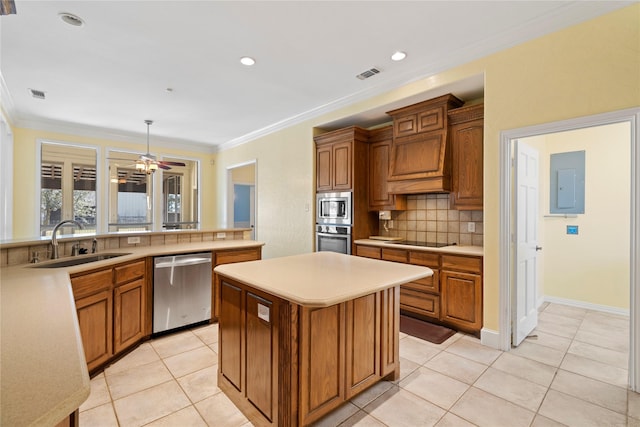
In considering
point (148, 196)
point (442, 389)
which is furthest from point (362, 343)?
point (148, 196)

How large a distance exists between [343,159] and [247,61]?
5.92 ft

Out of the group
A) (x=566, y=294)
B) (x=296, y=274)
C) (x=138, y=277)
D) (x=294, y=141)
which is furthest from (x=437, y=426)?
(x=294, y=141)

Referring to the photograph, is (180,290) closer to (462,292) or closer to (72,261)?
(72,261)

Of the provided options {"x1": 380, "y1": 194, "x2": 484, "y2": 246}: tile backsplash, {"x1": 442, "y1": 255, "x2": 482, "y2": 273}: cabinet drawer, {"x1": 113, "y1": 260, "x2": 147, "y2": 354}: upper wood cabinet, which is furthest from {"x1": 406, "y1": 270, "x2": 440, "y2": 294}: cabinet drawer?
{"x1": 113, "y1": 260, "x2": 147, "y2": 354}: upper wood cabinet

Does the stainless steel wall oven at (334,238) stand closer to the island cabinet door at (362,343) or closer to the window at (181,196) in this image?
the island cabinet door at (362,343)

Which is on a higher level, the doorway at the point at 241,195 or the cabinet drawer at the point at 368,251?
the doorway at the point at 241,195

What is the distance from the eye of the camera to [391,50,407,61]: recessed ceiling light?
296 centimetres

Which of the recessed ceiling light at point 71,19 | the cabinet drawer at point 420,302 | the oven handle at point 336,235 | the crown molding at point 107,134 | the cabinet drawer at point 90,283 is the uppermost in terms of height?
the recessed ceiling light at point 71,19

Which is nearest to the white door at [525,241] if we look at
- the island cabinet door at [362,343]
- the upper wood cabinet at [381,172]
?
the upper wood cabinet at [381,172]

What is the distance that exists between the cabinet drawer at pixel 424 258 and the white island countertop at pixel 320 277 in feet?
4.08

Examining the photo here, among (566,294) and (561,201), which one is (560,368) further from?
(561,201)

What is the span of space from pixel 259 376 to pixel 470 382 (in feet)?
5.30

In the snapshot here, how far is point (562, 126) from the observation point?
2402 millimetres

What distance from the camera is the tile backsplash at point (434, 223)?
3586 millimetres
